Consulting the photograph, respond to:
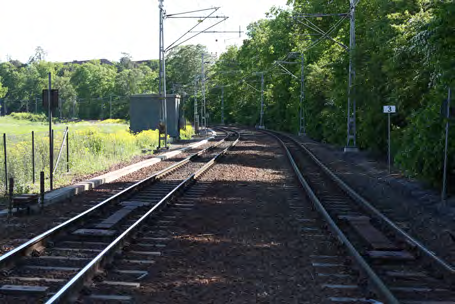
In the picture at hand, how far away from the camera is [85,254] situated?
7688mm

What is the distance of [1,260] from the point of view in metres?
6.77

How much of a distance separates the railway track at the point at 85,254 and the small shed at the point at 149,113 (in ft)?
94.1

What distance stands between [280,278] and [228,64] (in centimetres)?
10477

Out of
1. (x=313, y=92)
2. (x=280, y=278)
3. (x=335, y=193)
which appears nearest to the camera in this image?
(x=280, y=278)

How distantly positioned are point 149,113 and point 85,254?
110ft

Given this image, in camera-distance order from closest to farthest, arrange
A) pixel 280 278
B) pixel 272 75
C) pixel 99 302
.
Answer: pixel 99 302 → pixel 280 278 → pixel 272 75

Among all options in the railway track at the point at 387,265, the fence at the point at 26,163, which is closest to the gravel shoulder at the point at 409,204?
the railway track at the point at 387,265

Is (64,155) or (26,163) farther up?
(64,155)

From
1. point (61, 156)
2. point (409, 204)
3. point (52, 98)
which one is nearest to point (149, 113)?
point (61, 156)

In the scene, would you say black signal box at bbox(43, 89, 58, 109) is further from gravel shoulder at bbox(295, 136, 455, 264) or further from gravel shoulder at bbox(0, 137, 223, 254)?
gravel shoulder at bbox(295, 136, 455, 264)

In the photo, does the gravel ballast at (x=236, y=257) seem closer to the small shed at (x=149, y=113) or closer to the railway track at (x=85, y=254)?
the railway track at (x=85, y=254)

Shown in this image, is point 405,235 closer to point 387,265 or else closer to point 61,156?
point 387,265

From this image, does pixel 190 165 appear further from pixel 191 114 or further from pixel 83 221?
pixel 191 114

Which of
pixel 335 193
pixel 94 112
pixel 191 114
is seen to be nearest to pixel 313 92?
pixel 335 193
